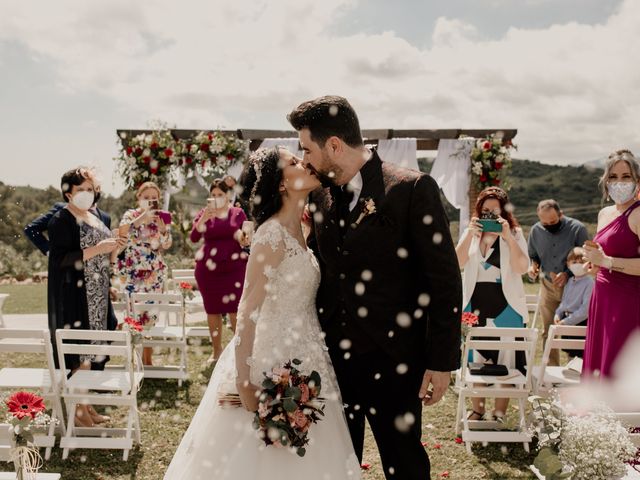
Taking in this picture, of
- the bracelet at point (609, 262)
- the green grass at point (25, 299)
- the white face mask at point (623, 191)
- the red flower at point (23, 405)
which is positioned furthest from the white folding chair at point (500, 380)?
the green grass at point (25, 299)

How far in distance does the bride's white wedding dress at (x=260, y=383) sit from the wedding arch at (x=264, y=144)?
10.1 metres

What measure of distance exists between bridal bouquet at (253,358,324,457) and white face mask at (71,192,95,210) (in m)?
3.40

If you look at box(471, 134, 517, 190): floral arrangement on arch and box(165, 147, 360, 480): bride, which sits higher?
box(471, 134, 517, 190): floral arrangement on arch

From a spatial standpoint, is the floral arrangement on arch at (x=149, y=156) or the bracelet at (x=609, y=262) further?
the floral arrangement on arch at (x=149, y=156)

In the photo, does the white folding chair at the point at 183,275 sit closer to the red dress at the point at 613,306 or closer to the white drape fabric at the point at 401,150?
the white drape fabric at the point at 401,150

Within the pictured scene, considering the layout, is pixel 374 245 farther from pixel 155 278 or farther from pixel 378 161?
pixel 155 278

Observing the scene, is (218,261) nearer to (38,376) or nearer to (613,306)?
(38,376)

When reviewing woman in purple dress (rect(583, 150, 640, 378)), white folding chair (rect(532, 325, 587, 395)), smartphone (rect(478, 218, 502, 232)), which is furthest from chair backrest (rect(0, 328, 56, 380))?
woman in purple dress (rect(583, 150, 640, 378))

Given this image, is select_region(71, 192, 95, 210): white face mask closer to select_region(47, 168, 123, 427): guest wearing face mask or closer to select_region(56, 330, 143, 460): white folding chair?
select_region(47, 168, 123, 427): guest wearing face mask

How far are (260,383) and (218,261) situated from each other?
15.2 ft

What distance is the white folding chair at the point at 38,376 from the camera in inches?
178

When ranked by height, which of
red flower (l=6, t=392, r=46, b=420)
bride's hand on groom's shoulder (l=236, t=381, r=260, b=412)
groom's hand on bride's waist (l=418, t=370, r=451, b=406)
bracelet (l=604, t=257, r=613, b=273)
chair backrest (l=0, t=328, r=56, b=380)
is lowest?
chair backrest (l=0, t=328, r=56, b=380)

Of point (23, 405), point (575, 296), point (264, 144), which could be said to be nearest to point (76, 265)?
point (23, 405)

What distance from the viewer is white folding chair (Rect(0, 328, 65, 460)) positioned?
4520 millimetres
